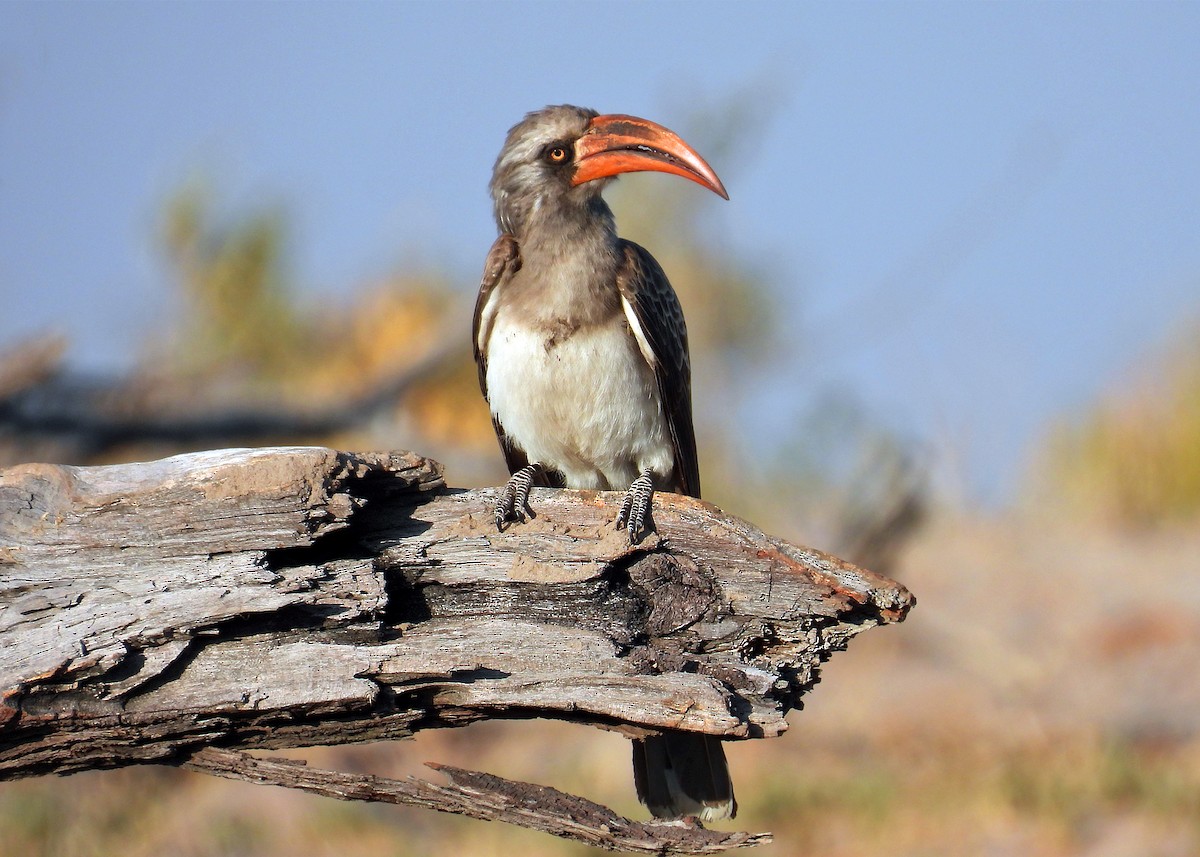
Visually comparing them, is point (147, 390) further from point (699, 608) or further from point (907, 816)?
point (907, 816)

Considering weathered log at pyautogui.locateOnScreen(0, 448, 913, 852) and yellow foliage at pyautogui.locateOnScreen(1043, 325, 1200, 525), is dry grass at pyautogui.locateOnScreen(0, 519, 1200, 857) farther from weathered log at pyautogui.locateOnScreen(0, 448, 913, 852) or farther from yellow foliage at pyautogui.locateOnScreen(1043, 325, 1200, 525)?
weathered log at pyautogui.locateOnScreen(0, 448, 913, 852)

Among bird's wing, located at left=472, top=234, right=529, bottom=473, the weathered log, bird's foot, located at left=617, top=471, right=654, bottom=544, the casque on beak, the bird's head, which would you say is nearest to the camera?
the weathered log

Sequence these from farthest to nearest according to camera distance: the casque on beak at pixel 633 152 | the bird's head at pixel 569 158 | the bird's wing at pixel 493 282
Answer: the bird's wing at pixel 493 282, the bird's head at pixel 569 158, the casque on beak at pixel 633 152

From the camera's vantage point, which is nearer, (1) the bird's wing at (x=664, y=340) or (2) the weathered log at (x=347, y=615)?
(2) the weathered log at (x=347, y=615)

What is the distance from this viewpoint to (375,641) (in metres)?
3.43

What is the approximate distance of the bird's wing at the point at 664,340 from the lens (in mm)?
4996

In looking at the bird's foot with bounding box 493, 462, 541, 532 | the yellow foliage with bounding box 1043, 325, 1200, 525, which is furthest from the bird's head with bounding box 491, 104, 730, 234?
the yellow foliage with bounding box 1043, 325, 1200, 525

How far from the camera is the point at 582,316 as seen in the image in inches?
192

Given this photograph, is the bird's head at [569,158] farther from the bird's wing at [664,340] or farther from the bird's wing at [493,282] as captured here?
the bird's wing at [664,340]

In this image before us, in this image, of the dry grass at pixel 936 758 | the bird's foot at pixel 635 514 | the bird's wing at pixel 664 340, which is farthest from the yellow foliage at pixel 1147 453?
the bird's foot at pixel 635 514

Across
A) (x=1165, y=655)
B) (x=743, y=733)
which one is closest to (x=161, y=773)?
(x=743, y=733)

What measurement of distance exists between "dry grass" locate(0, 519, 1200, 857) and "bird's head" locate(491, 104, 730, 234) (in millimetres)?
5109

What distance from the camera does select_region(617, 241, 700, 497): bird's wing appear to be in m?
5.00

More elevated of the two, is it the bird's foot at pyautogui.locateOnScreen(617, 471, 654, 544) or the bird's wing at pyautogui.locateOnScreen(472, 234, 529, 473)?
the bird's wing at pyautogui.locateOnScreen(472, 234, 529, 473)
